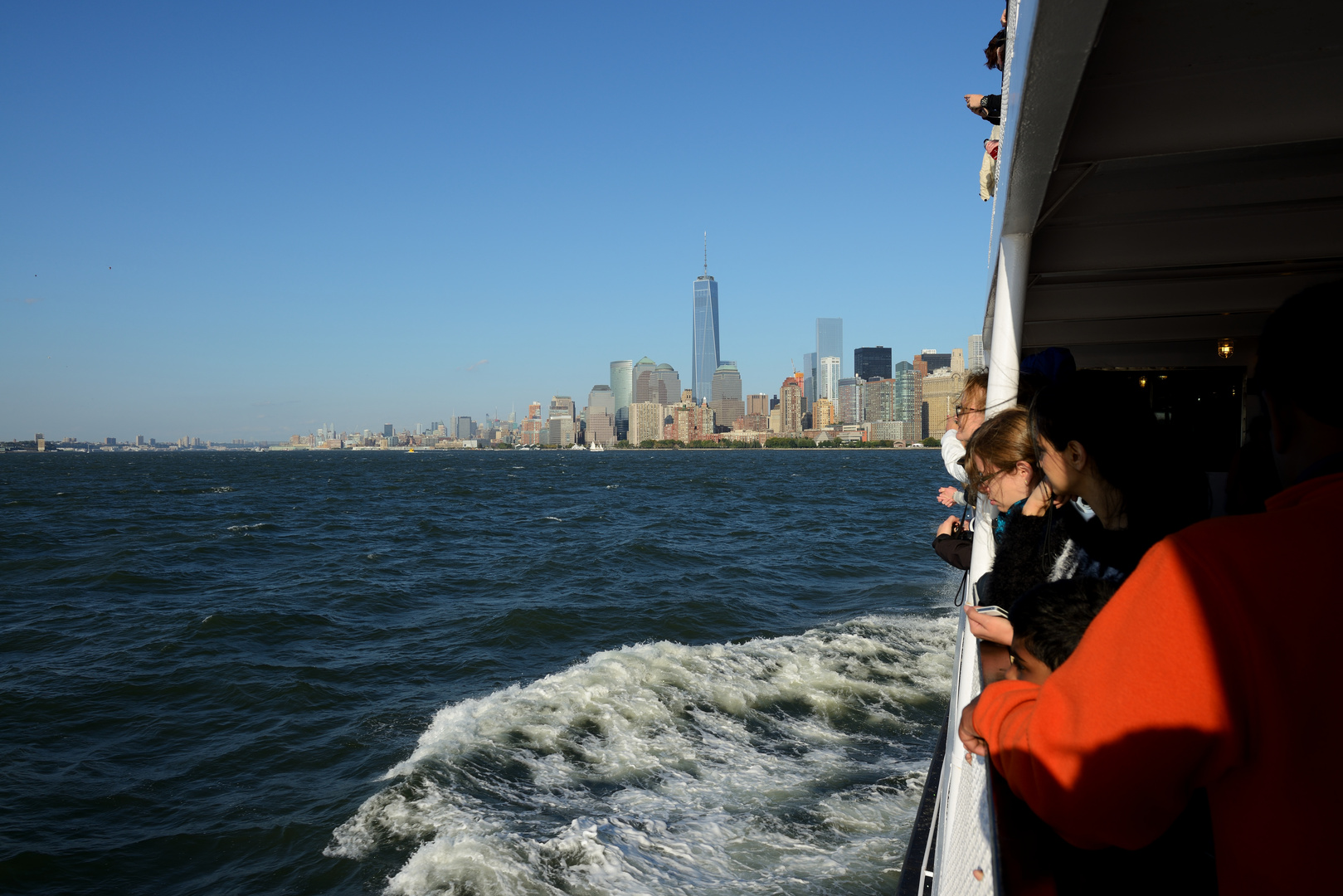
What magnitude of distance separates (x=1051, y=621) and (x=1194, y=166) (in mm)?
2036

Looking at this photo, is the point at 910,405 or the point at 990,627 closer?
the point at 990,627

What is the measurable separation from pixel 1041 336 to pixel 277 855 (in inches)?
282

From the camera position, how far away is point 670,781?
6.41 meters

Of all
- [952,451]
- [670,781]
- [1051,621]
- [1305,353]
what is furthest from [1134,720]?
[670,781]

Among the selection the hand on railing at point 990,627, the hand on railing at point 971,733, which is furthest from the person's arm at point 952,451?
the hand on railing at point 971,733

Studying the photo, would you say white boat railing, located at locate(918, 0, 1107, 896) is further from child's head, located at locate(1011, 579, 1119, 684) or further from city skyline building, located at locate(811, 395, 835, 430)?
city skyline building, located at locate(811, 395, 835, 430)

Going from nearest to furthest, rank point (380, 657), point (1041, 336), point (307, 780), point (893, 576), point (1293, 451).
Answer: point (1293, 451)
point (1041, 336)
point (307, 780)
point (380, 657)
point (893, 576)

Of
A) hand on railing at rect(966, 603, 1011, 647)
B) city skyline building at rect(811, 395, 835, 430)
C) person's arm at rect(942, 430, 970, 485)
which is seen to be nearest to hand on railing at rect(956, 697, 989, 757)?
hand on railing at rect(966, 603, 1011, 647)

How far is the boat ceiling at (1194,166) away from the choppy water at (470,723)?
389 centimetres

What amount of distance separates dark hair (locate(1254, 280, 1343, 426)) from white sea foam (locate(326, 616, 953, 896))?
470 centimetres

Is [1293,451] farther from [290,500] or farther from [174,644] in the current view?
[290,500]

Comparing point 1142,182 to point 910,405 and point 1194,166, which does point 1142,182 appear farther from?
point 910,405

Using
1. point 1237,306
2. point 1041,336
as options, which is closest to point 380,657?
point 1041,336

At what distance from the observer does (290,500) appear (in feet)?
140
